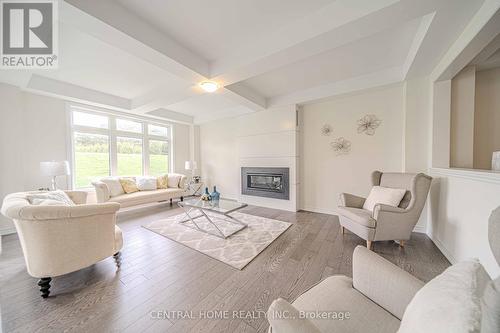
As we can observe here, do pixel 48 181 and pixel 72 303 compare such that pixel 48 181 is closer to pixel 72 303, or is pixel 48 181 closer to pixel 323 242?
pixel 72 303

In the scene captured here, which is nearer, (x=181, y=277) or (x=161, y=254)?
(x=181, y=277)

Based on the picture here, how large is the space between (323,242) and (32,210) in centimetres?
307

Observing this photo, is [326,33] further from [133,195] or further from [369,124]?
[133,195]

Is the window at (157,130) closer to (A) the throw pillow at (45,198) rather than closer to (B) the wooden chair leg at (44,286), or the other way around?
(A) the throw pillow at (45,198)

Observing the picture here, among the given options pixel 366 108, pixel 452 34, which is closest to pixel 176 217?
pixel 366 108

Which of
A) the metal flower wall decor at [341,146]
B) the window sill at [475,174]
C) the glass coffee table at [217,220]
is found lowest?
the glass coffee table at [217,220]

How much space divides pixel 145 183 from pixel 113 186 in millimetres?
669

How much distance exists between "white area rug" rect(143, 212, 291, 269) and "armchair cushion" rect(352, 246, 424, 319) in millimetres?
1257

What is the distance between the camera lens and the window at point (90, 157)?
12.3 ft

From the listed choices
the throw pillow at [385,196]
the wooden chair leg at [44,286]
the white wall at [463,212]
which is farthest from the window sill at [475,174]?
the wooden chair leg at [44,286]

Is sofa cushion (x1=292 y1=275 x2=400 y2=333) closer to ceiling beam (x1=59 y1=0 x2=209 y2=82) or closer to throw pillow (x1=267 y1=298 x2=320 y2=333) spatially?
throw pillow (x1=267 y1=298 x2=320 y2=333)

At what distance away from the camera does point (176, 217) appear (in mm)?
3533

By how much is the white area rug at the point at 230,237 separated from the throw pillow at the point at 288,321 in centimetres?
136

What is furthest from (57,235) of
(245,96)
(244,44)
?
(245,96)
